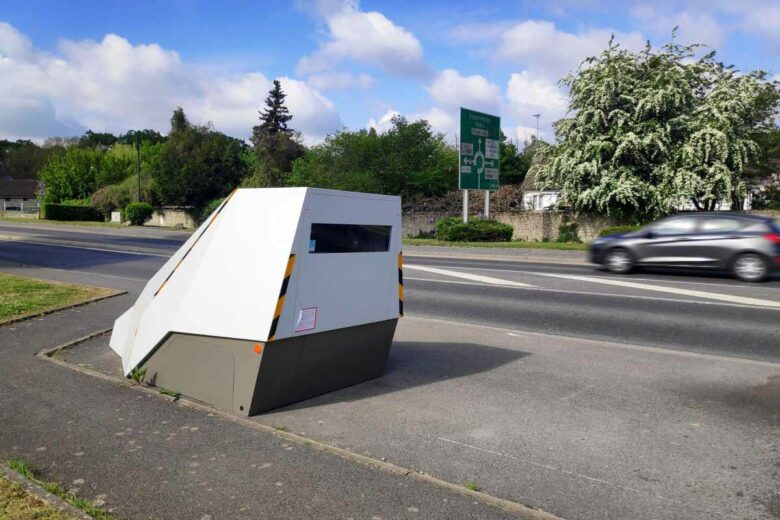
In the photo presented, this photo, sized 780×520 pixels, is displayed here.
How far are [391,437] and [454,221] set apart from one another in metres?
26.2

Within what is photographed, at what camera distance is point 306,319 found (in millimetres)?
5320

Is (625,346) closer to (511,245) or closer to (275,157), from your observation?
(511,245)

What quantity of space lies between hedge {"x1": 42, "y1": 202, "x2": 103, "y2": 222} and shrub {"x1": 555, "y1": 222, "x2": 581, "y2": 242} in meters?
43.7

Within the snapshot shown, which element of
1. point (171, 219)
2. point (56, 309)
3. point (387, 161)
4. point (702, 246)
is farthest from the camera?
point (171, 219)

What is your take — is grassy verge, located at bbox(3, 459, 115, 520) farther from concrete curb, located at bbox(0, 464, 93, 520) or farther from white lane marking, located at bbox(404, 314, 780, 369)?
white lane marking, located at bbox(404, 314, 780, 369)

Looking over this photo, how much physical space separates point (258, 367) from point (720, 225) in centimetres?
1348

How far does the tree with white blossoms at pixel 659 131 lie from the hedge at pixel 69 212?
4444cm

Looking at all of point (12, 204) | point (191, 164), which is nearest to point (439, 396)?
point (191, 164)

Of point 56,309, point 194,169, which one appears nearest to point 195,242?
point 56,309

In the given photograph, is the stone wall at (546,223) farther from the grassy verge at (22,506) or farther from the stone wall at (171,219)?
the grassy verge at (22,506)

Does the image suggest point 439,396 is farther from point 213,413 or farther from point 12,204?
point 12,204

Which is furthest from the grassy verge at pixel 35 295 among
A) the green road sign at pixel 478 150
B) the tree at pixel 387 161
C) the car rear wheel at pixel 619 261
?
the tree at pixel 387 161

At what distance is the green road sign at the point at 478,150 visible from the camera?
27.7 m

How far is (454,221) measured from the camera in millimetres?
30609
